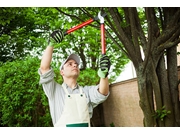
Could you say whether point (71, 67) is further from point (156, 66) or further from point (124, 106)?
point (124, 106)

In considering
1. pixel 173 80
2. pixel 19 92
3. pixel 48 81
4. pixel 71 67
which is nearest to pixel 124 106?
pixel 19 92

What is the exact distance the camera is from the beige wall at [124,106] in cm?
472

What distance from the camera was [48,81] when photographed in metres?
1.40

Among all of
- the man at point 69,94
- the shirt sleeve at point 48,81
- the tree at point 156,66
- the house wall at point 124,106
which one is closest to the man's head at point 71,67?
the man at point 69,94

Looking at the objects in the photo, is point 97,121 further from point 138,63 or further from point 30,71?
point 138,63

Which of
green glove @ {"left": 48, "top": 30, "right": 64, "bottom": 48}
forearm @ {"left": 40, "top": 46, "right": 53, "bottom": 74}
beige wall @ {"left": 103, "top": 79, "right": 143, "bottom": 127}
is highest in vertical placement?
green glove @ {"left": 48, "top": 30, "right": 64, "bottom": 48}

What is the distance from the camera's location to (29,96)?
4.55 m

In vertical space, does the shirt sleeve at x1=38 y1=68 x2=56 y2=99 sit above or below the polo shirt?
above

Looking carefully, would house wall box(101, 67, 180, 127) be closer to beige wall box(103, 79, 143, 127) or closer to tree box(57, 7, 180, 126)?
beige wall box(103, 79, 143, 127)

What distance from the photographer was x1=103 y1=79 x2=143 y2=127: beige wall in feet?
15.5

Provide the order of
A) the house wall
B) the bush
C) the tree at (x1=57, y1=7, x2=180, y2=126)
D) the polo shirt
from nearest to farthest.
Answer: the polo shirt, the tree at (x1=57, y1=7, x2=180, y2=126), the bush, the house wall

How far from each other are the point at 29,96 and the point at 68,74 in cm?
320

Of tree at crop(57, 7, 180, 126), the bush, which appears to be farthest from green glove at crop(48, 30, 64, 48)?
the bush

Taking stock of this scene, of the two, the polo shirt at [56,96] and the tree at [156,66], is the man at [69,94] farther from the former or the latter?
the tree at [156,66]
